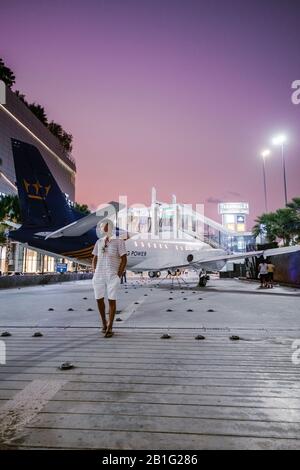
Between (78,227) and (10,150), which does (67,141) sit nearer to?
(10,150)

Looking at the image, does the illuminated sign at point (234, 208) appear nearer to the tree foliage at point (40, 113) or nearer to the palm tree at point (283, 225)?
the tree foliage at point (40, 113)

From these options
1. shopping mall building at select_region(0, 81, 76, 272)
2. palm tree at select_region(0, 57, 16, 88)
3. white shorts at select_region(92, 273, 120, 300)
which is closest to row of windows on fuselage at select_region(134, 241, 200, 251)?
white shorts at select_region(92, 273, 120, 300)

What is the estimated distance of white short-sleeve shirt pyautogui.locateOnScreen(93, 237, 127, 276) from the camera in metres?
5.42

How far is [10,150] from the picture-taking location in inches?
1809

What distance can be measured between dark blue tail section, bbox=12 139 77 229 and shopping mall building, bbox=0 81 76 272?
22.2 meters

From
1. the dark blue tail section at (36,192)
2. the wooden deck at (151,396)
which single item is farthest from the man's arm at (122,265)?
the dark blue tail section at (36,192)

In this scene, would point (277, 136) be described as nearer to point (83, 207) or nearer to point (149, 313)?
point (83, 207)

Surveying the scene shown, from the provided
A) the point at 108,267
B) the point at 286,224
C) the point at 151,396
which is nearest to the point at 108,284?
the point at 108,267

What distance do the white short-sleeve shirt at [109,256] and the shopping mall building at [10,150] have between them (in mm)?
32122

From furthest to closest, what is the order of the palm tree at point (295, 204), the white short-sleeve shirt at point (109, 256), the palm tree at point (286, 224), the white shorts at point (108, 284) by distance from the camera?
the palm tree at point (286, 224), the palm tree at point (295, 204), the white short-sleeve shirt at point (109, 256), the white shorts at point (108, 284)

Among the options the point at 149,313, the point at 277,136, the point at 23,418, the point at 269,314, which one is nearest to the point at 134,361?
the point at 23,418

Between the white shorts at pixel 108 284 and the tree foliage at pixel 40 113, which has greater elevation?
the tree foliage at pixel 40 113

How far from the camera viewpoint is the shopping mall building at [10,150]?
1714 inches
